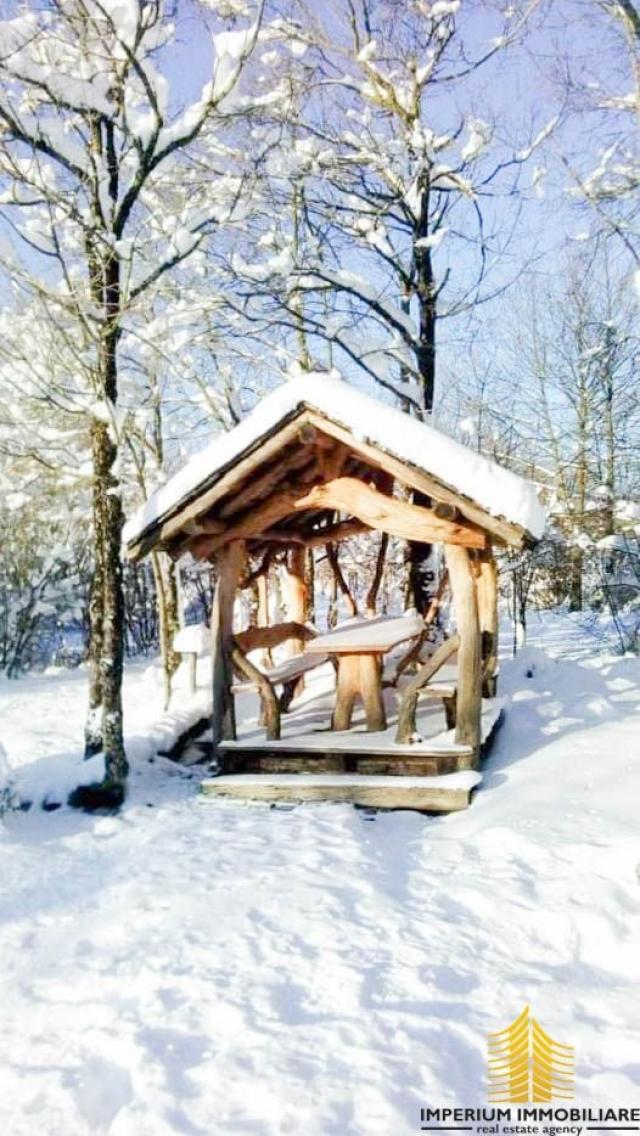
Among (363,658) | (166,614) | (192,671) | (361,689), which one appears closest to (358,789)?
(361,689)

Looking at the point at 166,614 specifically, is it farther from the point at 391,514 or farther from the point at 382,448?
the point at 382,448

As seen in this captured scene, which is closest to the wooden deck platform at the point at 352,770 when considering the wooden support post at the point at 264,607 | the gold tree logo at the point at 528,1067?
the gold tree logo at the point at 528,1067

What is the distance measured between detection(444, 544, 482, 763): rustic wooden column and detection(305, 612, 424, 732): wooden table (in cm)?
76

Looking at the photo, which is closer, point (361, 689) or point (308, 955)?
point (308, 955)

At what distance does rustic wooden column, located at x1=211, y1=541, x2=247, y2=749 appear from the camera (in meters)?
7.22

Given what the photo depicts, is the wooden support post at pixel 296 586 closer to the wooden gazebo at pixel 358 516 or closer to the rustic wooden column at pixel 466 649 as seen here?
the wooden gazebo at pixel 358 516

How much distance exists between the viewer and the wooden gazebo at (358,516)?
620 cm

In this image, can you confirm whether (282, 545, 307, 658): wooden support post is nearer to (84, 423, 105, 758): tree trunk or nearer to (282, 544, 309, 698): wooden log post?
(282, 544, 309, 698): wooden log post

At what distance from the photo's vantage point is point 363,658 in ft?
24.7

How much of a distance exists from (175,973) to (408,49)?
494 inches

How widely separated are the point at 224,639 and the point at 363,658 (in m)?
1.44

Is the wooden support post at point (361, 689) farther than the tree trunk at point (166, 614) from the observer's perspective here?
No

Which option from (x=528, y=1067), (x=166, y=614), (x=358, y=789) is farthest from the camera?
(x=166, y=614)

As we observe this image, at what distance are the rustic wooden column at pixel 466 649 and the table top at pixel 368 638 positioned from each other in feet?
2.41
